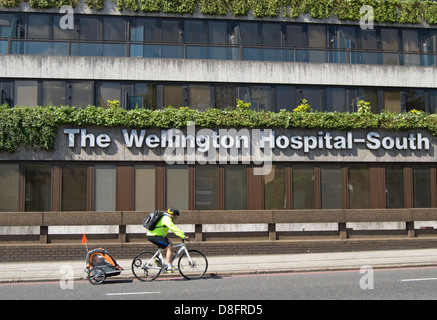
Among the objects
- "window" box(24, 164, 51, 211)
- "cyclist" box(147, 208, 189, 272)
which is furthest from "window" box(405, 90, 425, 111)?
"window" box(24, 164, 51, 211)

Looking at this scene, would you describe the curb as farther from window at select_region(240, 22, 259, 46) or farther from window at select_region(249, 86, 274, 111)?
window at select_region(240, 22, 259, 46)

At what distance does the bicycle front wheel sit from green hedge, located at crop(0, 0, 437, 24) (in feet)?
43.0

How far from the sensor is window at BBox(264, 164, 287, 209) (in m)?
19.0

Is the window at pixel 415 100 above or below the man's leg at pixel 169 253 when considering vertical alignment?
above

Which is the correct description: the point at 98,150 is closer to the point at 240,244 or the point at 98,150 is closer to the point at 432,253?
the point at 240,244

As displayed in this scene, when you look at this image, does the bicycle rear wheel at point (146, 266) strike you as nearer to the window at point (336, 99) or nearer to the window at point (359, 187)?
the window at point (359, 187)

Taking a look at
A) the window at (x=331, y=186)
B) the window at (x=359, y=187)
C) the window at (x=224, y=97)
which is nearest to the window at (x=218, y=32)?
the window at (x=224, y=97)

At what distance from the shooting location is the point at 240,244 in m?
17.4

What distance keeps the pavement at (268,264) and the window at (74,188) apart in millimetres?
2588

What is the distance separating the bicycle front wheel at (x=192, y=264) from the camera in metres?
12.4

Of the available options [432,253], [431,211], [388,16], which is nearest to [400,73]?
[388,16]

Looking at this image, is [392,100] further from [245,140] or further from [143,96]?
[143,96]

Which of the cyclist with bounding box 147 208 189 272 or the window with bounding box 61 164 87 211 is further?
the window with bounding box 61 164 87 211

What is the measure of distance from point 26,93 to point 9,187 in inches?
177
